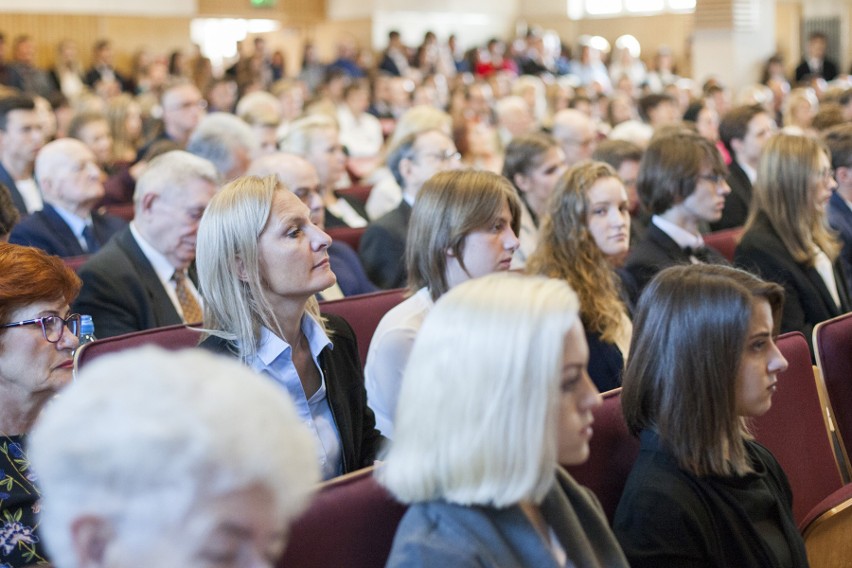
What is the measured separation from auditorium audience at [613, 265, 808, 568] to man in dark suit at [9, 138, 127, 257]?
318cm

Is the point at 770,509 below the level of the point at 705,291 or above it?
below

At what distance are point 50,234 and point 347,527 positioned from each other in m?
3.26

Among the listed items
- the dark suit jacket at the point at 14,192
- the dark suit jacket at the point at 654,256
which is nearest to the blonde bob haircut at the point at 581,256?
the dark suit jacket at the point at 654,256

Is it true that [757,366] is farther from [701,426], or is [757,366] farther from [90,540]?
[90,540]

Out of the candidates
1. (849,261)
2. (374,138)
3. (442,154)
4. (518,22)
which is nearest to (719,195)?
(849,261)

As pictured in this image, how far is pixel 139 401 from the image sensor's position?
1104 millimetres

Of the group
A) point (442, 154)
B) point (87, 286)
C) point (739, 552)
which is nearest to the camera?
point (739, 552)

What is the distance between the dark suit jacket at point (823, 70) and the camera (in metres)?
15.4

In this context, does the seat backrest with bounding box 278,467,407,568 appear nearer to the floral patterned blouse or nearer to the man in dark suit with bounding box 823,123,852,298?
the floral patterned blouse

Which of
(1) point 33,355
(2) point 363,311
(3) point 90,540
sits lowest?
(2) point 363,311

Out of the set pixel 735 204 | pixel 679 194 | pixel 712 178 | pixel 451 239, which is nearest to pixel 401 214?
pixel 679 194

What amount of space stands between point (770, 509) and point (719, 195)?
85.6 inches

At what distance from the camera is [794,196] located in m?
4.12

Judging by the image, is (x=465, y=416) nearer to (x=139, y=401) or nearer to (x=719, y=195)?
(x=139, y=401)
